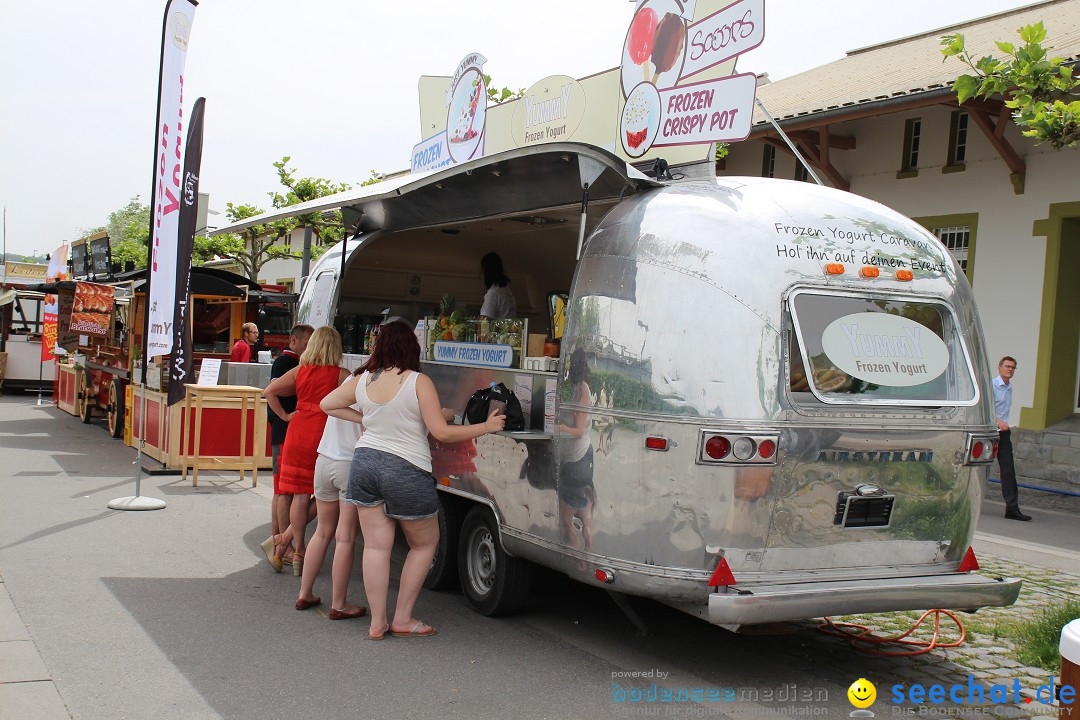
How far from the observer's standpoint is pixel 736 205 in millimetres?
5102

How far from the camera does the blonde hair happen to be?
6.83 meters

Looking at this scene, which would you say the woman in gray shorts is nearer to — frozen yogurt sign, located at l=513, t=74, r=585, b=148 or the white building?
frozen yogurt sign, located at l=513, t=74, r=585, b=148

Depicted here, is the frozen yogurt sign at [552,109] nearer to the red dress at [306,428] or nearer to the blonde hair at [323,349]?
the blonde hair at [323,349]

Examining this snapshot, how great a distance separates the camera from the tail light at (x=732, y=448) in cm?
462

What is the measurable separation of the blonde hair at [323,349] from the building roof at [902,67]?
28.3 feet

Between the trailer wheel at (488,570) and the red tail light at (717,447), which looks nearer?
the red tail light at (717,447)

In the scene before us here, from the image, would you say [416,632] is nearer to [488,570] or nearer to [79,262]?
[488,570]

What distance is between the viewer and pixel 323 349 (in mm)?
6875

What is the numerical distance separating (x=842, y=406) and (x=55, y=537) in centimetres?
645

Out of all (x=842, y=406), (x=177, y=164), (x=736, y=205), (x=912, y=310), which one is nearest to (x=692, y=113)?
(x=736, y=205)

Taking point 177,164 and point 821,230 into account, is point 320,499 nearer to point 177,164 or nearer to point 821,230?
point 821,230

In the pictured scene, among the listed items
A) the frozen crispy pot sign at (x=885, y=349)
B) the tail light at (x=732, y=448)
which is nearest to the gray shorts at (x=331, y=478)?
the tail light at (x=732, y=448)

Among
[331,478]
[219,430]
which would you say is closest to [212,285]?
[219,430]

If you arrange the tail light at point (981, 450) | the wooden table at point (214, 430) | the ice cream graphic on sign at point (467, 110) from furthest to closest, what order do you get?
the wooden table at point (214, 430) → the ice cream graphic on sign at point (467, 110) → the tail light at point (981, 450)
